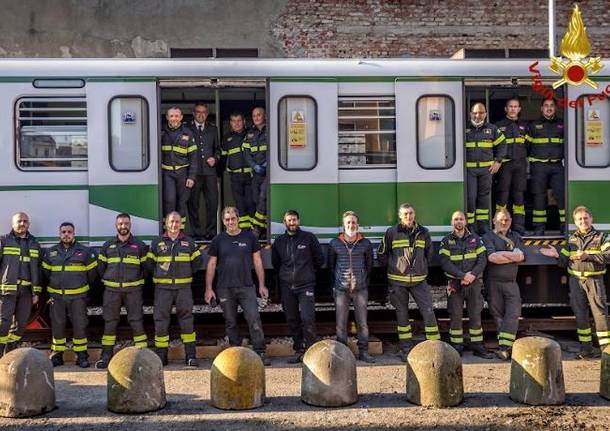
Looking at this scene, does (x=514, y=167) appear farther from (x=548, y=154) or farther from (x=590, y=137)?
(x=590, y=137)

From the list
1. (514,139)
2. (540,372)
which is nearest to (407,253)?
(514,139)

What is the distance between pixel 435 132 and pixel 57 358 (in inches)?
222

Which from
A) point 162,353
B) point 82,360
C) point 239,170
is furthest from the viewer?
point 239,170

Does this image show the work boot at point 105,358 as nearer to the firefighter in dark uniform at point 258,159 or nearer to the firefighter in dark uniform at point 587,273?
the firefighter in dark uniform at point 258,159

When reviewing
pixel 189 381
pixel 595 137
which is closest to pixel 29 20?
pixel 189 381

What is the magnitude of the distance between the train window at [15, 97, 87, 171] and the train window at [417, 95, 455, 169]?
4.38 metres

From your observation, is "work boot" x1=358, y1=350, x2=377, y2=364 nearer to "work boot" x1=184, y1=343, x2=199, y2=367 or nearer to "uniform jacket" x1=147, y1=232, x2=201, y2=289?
"work boot" x1=184, y1=343, x2=199, y2=367

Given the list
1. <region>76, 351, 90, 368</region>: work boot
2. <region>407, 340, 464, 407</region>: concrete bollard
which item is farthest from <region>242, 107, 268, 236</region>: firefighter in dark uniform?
<region>407, 340, 464, 407</region>: concrete bollard

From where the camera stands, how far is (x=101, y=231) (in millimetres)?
9469

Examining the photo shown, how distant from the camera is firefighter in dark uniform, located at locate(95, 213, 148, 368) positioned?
8.82 m

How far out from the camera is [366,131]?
385 inches

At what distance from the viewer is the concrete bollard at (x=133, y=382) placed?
6980 mm

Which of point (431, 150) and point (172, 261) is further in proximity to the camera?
point (431, 150)

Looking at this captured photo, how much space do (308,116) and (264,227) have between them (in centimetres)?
159
